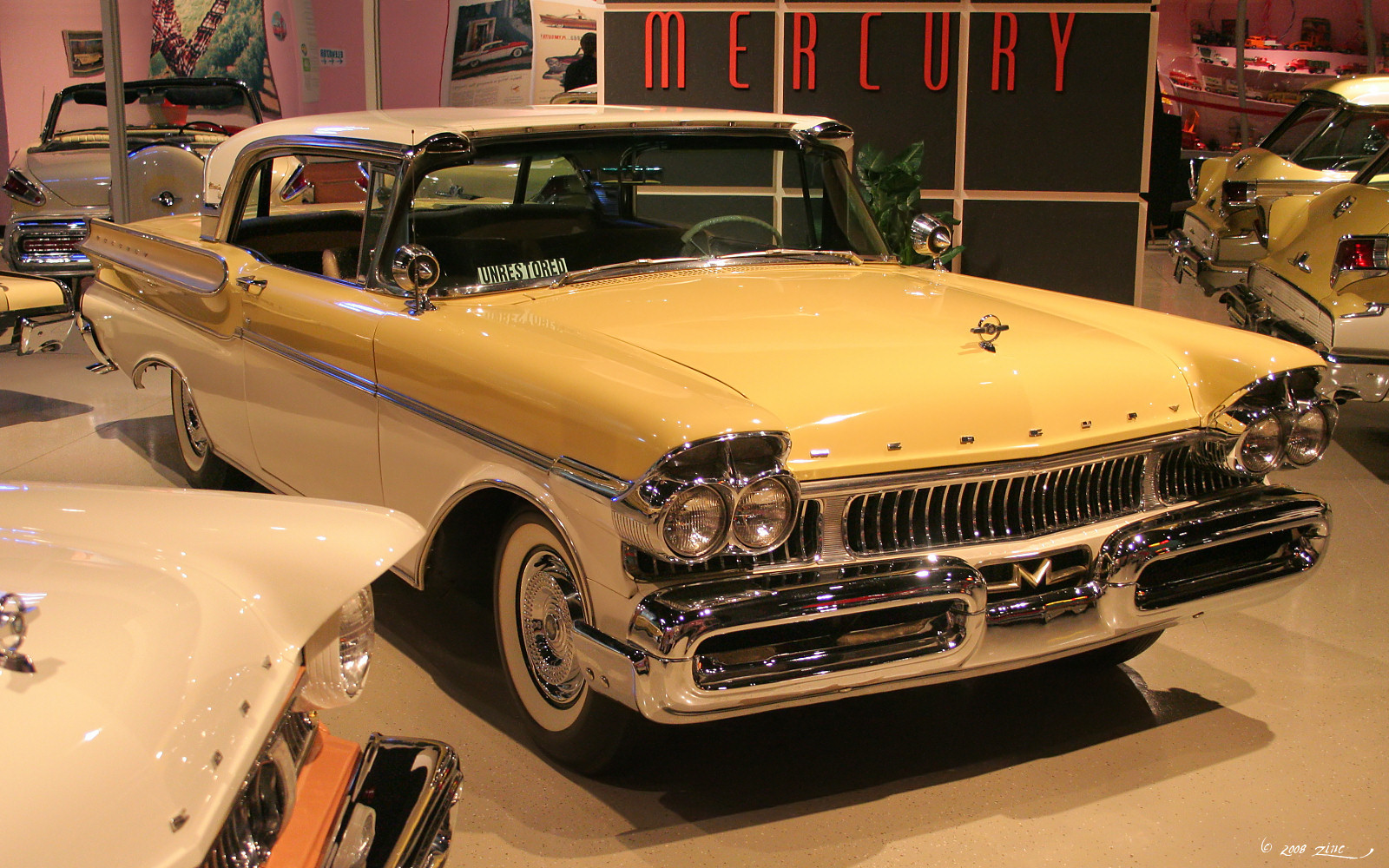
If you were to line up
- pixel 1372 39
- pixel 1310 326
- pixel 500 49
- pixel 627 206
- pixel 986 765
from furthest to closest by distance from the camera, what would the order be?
pixel 1372 39
pixel 500 49
pixel 1310 326
pixel 627 206
pixel 986 765

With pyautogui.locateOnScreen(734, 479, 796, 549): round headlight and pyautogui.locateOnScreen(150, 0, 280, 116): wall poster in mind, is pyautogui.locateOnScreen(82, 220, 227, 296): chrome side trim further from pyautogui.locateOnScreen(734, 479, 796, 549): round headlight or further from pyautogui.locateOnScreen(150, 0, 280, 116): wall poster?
pyautogui.locateOnScreen(150, 0, 280, 116): wall poster

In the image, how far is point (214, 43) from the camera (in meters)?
8.73

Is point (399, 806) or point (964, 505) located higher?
point (964, 505)

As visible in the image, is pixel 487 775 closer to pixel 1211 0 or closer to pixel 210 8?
pixel 210 8

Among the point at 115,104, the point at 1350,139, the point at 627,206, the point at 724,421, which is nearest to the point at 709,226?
the point at 627,206

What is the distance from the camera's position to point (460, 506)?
2902 mm

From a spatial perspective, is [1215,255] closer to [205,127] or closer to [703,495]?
[703,495]

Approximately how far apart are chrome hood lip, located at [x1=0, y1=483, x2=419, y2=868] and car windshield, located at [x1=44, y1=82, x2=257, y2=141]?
818 cm

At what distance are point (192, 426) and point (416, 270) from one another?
7.23ft

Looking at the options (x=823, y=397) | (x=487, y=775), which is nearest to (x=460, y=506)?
(x=487, y=775)

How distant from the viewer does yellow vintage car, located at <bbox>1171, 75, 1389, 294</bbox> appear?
6.95 metres

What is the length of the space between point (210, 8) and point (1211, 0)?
9.84 m

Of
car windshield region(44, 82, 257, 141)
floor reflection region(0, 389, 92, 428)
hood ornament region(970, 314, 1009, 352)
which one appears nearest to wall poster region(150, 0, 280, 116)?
car windshield region(44, 82, 257, 141)

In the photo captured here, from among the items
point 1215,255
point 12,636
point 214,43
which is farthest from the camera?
point 214,43
